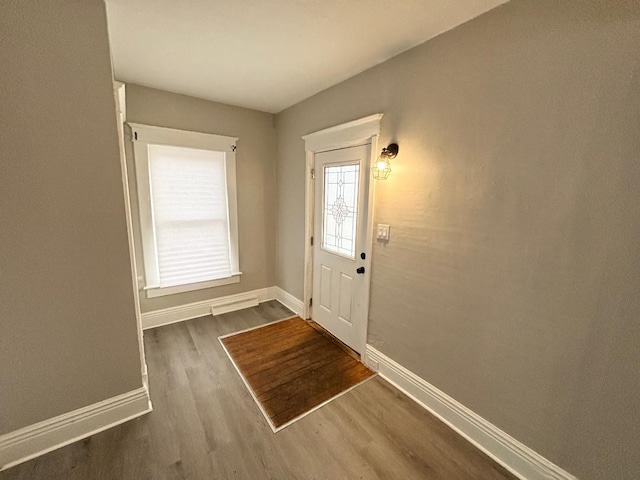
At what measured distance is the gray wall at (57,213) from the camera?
125cm

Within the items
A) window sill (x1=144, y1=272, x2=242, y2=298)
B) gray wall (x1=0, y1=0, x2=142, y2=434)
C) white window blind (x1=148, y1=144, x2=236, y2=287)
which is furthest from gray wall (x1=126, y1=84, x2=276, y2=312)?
gray wall (x1=0, y1=0, x2=142, y2=434)

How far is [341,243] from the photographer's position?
101 inches

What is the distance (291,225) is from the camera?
10.7 feet

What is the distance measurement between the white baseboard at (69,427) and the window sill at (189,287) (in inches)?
52.0

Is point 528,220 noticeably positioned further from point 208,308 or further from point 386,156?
point 208,308

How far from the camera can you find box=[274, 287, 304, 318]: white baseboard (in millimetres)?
3227

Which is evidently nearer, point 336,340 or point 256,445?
point 256,445

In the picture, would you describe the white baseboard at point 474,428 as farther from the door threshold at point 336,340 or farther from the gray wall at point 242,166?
the gray wall at point 242,166

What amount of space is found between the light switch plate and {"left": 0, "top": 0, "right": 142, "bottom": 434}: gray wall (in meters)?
1.76

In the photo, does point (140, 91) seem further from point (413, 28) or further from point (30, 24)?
point (413, 28)

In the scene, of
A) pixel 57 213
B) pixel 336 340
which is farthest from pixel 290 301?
pixel 57 213

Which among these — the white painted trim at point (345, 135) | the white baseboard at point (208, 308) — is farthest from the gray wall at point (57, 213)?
the white painted trim at point (345, 135)

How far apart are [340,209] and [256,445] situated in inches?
75.5

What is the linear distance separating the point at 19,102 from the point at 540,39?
2.54 meters
